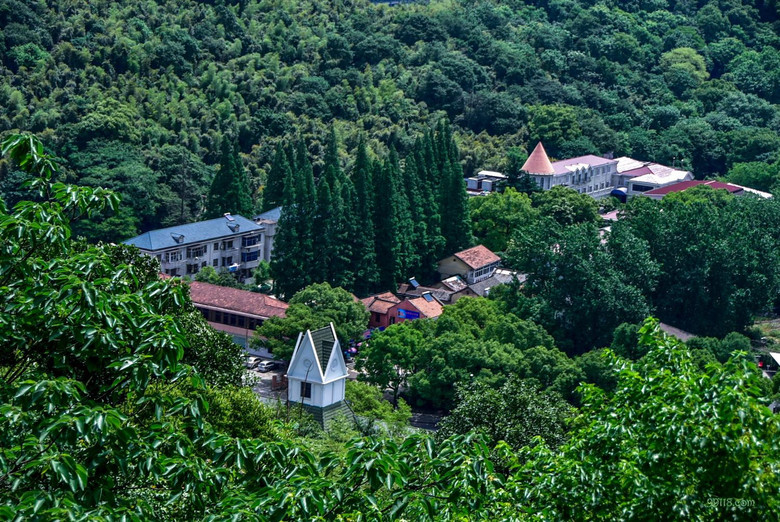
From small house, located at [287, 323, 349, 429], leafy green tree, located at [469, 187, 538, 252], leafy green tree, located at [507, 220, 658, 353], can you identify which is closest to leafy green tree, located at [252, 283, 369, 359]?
small house, located at [287, 323, 349, 429]

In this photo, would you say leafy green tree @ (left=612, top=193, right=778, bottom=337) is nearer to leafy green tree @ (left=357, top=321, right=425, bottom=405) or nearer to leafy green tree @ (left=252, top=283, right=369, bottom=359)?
leafy green tree @ (left=252, top=283, right=369, bottom=359)

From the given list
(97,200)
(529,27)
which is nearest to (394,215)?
(97,200)

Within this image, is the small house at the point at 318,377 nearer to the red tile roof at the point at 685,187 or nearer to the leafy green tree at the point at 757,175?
the red tile roof at the point at 685,187

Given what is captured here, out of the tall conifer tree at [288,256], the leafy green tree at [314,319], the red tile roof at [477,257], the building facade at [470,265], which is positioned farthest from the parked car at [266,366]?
the red tile roof at [477,257]

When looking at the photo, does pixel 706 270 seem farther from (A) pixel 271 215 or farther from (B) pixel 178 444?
(B) pixel 178 444

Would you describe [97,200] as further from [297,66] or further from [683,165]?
[683,165]

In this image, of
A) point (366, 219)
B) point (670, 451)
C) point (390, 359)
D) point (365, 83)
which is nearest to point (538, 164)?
point (365, 83)
